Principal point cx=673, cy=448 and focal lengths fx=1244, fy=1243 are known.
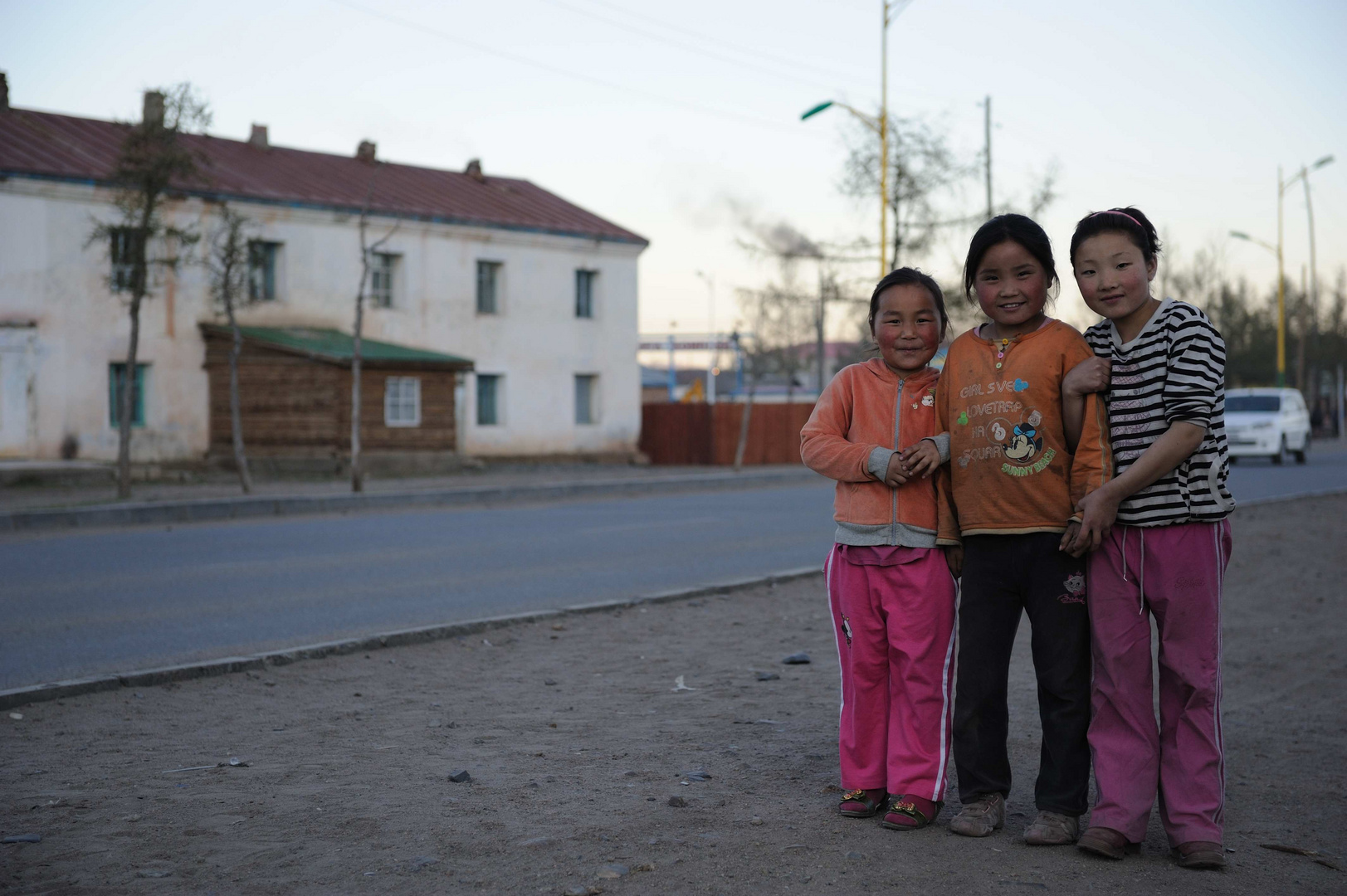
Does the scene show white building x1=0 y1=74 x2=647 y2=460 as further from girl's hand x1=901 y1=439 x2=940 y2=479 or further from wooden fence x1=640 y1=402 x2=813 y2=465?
girl's hand x1=901 y1=439 x2=940 y2=479

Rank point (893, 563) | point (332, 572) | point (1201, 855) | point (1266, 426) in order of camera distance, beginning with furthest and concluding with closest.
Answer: point (1266, 426) → point (332, 572) → point (893, 563) → point (1201, 855)

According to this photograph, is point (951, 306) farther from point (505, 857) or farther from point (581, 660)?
point (505, 857)

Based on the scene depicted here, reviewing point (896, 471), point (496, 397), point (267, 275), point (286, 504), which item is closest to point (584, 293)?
point (496, 397)

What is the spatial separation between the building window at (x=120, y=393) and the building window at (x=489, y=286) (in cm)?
939

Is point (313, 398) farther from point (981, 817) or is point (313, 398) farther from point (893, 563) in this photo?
point (981, 817)

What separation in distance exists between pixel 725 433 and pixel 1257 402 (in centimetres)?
1434

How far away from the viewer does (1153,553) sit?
348cm

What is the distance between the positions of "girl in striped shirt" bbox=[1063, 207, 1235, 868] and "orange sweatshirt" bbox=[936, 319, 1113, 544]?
74 millimetres

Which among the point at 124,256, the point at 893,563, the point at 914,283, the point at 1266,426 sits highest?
the point at 124,256

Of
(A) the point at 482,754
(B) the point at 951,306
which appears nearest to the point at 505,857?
(A) the point at 482,754

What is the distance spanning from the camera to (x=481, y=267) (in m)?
34.1

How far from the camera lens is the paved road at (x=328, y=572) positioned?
7.54m

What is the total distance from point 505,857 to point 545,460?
3094 centimetres

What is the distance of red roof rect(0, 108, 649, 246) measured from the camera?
2647 cm
